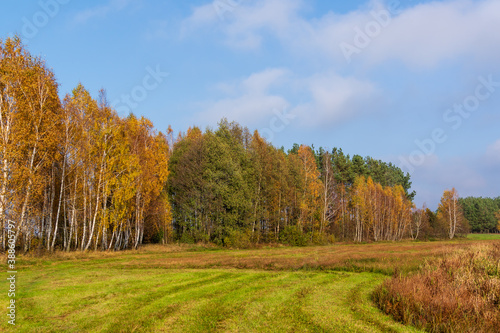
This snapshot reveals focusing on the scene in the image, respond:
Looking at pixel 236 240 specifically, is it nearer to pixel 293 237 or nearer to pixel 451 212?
pixel 293 237

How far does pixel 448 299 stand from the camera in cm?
919

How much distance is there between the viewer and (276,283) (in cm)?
1491

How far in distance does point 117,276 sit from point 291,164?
42.9 metres

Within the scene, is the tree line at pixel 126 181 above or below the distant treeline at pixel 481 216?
above

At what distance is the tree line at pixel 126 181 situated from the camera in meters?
25.1

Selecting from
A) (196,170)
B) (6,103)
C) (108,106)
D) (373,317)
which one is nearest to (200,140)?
(196,170)

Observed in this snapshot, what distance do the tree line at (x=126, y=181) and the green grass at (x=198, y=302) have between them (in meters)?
12.7

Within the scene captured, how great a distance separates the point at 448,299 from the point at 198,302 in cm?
864

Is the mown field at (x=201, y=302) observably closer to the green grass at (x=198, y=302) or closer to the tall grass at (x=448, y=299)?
the green grass at (x=198, y=302)

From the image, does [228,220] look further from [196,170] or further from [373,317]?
[373,317]

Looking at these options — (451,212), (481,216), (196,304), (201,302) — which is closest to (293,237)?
(201,302)

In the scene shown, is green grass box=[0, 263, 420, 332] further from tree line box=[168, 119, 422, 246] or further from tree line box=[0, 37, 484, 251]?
tree line box=[168, 119, 422, 246]

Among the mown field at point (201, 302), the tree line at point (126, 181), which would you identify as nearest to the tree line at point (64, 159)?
the tree line at point (126, 181)

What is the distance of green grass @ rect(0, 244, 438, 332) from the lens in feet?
28.4
